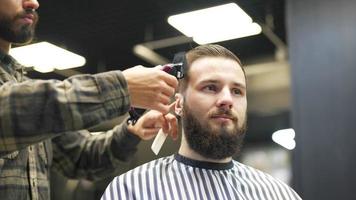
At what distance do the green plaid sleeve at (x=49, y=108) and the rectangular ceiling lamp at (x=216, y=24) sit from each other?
10.4 feet

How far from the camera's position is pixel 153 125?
194 cm

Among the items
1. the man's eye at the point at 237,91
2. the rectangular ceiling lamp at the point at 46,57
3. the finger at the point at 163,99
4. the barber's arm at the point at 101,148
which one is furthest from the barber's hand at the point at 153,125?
the rectangular ceiling lamp at the point at 46,57

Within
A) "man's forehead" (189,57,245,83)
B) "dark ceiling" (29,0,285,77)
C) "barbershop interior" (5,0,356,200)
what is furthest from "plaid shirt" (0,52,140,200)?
"dark ceiling" (29,0,285,77)

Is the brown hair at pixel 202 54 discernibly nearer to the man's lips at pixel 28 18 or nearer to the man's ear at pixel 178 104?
the man's ear at pixel 178 104

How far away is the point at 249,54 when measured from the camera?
5574 mm

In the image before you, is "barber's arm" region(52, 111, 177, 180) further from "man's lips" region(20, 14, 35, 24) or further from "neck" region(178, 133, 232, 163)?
"man's lips" region(20, 14, 35, 24)

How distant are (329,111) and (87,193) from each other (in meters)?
3.87

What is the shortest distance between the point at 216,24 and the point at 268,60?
1172 millimetres

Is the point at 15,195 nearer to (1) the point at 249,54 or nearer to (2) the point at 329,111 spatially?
(2) the point at 329,111

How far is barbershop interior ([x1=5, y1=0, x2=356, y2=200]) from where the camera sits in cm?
323

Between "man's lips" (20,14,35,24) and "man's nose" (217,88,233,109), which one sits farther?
"man's nose" (217,88,233,109)

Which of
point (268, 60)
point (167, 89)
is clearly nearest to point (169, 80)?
point (167, 89)

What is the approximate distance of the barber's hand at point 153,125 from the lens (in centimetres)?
190

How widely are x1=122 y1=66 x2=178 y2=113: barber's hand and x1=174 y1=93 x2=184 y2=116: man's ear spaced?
62cm
